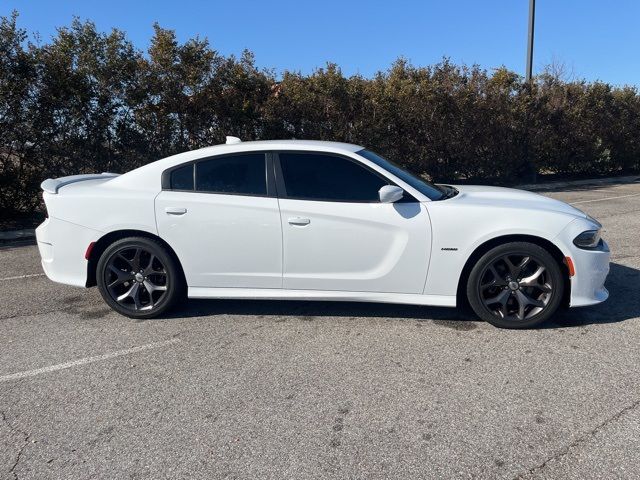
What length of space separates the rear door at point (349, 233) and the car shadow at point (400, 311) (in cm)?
42

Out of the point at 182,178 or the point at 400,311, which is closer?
the point at 182,178

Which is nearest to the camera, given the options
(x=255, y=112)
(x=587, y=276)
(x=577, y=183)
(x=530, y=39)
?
(x=587, y=276)

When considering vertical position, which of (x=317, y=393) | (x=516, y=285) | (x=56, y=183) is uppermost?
(x=56, y=183)

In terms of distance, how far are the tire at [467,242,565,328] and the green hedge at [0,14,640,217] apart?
9058 millimetres

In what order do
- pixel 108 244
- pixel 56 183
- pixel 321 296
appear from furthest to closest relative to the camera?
pixel 56 183 → pixel 108 244 → pixel 321 296

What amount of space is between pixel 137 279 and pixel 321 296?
167cm

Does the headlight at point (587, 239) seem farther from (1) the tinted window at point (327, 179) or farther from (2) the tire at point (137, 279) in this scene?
(2) the tire at point (137, 279)

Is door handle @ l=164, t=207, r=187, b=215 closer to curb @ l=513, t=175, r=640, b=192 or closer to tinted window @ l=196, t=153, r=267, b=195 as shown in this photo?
tinted window @ l=196, t=153, r=267, b=195

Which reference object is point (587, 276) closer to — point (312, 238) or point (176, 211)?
point (312, 238)

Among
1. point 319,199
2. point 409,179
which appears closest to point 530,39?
point 409,179

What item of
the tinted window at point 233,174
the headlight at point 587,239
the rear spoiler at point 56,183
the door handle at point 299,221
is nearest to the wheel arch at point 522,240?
the headlight at point 587,239

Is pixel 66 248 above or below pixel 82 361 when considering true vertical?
above

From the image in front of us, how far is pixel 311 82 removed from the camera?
41.8 ft

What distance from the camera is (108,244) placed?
14.3 feet
